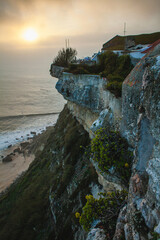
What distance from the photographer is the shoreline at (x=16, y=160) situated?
25.6 m

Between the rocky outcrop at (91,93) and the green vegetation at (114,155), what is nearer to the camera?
the green vegetation at (114,155)

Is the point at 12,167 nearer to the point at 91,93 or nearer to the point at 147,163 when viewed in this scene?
the point at 91,93

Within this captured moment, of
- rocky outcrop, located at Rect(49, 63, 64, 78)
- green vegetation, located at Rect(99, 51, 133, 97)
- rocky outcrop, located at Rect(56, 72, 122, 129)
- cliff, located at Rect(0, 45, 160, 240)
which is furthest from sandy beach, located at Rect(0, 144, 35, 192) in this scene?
green vegetation, located at Rect(99, 51, 133, 97)

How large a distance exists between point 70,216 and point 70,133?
33.5ft

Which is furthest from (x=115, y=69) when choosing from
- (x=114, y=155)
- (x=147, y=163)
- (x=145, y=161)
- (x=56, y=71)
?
(x=56, y=71)

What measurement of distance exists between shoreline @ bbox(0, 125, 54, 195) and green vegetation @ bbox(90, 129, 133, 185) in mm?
22438

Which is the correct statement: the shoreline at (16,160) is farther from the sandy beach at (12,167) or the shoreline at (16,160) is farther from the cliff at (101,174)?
the cliff at (101,174)

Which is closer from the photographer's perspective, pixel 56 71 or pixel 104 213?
pixel 104 213

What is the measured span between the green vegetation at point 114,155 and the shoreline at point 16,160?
73.6 ft

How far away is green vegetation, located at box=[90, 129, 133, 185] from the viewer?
21.0 ft

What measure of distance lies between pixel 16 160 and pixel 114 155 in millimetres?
30227

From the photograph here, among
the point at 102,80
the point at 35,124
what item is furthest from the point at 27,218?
the point at 35,124

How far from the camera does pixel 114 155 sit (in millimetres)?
6578

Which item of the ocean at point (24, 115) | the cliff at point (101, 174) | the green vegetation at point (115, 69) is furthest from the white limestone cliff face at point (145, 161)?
the ocean at point (24, 115)
